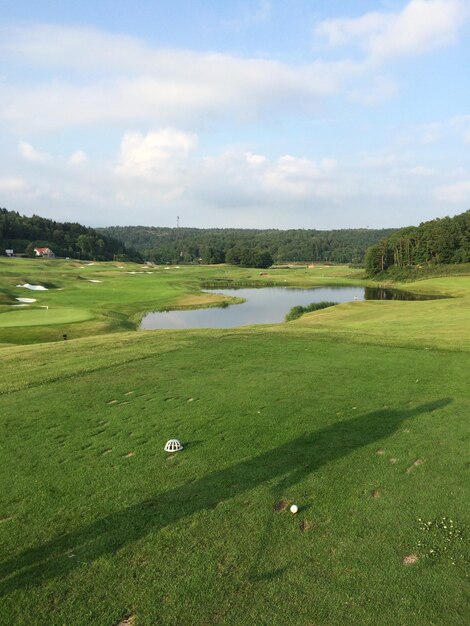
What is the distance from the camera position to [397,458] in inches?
372

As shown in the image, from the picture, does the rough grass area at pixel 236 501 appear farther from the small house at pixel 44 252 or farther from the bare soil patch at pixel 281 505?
the small house at pixel 44 252

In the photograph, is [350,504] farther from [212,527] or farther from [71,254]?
[71,254]

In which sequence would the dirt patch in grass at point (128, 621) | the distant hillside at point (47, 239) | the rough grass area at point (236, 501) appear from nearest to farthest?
the dirt patch in grass at point (128, 621) < the rough grass area at point (236, 501) < the distant hillside at point (47, 239)

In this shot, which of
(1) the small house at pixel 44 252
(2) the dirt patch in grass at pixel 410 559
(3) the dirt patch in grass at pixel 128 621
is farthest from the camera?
(1) the small house at pixel 44 252

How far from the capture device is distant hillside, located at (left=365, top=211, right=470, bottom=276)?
125 metres

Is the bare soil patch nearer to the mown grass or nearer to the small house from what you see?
the mown grass

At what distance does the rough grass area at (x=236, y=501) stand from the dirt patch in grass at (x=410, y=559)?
21 millimetres

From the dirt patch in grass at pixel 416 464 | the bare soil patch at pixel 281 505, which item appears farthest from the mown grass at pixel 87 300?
the dirt patch in grass at pixel 416 464

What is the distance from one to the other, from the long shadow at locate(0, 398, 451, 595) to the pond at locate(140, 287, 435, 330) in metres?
40.4

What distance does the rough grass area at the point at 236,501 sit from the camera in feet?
18.5

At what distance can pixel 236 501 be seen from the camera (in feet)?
26.0

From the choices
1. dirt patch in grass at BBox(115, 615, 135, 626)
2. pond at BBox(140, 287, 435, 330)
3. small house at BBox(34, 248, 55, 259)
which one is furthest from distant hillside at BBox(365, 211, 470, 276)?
dirt patch in grass at BBox(115, 615, 135, 626)

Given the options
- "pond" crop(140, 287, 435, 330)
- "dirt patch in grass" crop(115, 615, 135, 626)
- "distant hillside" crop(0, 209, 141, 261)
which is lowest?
"pond" crop(140, 287, 435, 330)

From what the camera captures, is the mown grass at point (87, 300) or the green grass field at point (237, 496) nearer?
the green grass field at point (237, 496)
